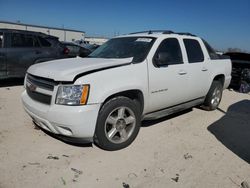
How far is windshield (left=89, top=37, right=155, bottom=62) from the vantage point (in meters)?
4.07

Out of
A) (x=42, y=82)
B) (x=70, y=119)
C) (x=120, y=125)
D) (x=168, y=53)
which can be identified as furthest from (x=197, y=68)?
(x=42, y=82)

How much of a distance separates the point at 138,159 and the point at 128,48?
2.05 m

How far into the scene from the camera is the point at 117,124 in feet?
12.0

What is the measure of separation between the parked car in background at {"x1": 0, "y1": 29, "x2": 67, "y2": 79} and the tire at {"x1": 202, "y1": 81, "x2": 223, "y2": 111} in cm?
541

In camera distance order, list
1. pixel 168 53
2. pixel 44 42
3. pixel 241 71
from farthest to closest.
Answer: pixel 241 71 < pixel 44 42 < pixel 168 53

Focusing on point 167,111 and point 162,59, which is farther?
point 167,111

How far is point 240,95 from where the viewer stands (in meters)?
8.98

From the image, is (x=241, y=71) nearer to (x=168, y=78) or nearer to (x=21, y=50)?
(x=168, y=78)

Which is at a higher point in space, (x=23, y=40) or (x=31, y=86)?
(x=23, y=40)

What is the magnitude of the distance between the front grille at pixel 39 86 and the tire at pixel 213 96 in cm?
400

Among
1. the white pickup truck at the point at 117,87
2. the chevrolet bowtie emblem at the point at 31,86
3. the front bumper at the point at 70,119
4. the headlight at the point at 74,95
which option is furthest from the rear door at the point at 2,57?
the headlight at the point at 74,95

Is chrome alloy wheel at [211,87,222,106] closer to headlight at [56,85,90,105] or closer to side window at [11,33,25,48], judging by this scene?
headlight at [56,85,90,105]

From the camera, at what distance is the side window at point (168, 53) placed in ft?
13.1

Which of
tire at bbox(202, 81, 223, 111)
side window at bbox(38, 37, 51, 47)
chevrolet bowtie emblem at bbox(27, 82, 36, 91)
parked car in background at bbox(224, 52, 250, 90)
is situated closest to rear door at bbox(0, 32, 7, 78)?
side window at bbox(38, 37, 51, 47)
